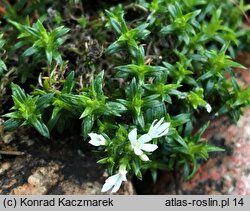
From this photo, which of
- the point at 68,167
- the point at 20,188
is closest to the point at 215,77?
the point at 68,167

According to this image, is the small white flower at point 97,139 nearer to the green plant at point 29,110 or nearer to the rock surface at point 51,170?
the green plant at point 29,110

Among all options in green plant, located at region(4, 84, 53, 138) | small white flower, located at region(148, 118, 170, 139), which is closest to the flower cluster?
small white flower, located at region(148, 118, 170, 139)

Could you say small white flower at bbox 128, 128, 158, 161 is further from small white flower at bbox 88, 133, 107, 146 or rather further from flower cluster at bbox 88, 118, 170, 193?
small white flower at bbox 88, 133, 107, 146

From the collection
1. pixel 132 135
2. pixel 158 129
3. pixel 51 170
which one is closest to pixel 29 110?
pixel 51 170

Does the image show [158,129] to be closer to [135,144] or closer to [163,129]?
[163,129]

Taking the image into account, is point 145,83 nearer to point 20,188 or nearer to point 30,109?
point 30,109

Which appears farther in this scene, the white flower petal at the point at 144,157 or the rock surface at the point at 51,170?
the rock surface at the point at 51,170

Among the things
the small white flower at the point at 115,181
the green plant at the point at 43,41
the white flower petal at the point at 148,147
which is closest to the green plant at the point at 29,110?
the green plant at the point at 43,41
